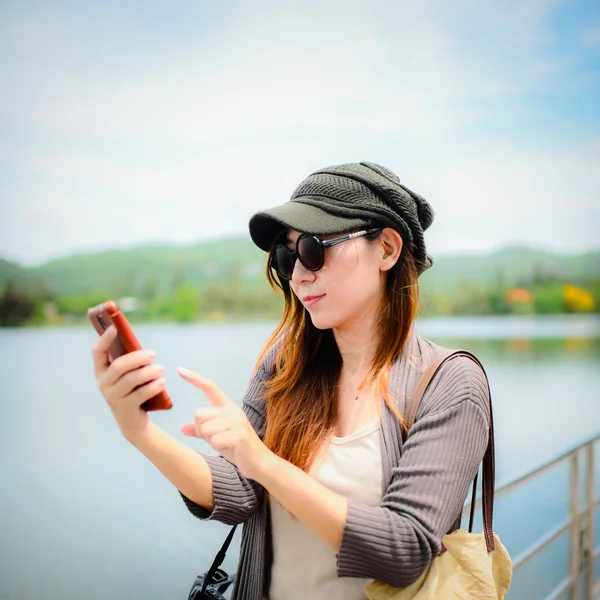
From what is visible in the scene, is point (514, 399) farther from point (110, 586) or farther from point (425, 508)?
point (425, 508)

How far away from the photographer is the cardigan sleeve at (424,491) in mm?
858

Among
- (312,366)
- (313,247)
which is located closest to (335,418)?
(312,366)

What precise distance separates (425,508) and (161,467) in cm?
45

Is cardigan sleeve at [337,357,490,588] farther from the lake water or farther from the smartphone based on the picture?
the lake water

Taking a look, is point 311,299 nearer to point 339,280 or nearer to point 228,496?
point 339,280

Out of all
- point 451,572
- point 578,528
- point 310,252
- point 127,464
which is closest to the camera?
point 451,572

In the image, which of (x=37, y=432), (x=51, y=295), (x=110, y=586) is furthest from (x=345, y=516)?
(x=37, y=432)

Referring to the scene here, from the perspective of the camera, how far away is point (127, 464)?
89.3ft

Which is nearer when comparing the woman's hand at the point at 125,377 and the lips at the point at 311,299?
the woman's hand at the point at 125,377

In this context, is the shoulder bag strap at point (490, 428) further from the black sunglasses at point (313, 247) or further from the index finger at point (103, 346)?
the index finger at point (103, 346)

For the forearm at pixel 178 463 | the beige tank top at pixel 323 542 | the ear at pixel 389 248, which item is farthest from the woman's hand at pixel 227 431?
the ear at pixel 389 248

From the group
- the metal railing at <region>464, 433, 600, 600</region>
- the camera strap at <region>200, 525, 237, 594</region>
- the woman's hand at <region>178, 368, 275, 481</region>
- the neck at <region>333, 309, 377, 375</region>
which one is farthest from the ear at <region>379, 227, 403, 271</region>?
the metal railing at <region>464, 433, 600, 600</region>

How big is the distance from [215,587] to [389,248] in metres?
0.79

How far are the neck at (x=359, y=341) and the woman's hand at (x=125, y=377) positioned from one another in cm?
48
